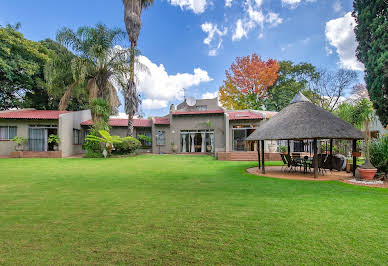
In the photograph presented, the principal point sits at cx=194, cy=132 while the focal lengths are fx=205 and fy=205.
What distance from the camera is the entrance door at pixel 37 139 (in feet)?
64.6

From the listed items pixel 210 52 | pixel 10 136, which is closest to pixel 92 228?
pixel 10 136

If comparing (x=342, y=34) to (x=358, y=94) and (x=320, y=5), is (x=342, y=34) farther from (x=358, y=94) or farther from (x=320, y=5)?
(x=358, y=94)

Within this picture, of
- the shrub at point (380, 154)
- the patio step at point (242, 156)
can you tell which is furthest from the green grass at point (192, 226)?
the patio step at point (242, 156)

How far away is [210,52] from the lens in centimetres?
3125

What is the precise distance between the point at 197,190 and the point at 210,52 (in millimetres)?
28470

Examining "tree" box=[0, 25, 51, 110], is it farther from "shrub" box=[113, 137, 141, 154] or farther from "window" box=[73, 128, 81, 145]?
"shrub" box=[113, 137, 141, 154]

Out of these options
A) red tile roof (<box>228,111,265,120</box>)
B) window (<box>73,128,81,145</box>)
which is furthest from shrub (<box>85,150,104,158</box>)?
red tile roof (<box>228,111,265,120</box>)

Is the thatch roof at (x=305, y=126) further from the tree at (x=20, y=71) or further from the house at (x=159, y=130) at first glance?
the tree at (x=20, y=71)

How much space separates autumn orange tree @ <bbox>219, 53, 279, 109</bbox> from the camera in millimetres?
31969

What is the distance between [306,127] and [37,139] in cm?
2280

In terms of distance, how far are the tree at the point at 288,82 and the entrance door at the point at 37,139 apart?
2940cm

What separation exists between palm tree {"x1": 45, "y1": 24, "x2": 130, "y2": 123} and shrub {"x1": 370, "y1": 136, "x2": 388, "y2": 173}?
19377mm

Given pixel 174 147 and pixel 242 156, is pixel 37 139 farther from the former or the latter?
pixel 242 156

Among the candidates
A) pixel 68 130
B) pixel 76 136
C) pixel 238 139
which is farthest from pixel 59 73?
pixel 238 139
